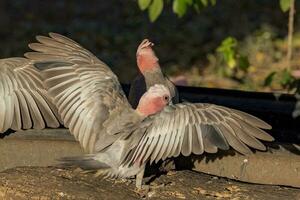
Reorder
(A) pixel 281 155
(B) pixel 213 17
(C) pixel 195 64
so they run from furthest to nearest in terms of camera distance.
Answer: (B) pixel 213 17
(C) pixel 195 64
(A) pixel 281 155

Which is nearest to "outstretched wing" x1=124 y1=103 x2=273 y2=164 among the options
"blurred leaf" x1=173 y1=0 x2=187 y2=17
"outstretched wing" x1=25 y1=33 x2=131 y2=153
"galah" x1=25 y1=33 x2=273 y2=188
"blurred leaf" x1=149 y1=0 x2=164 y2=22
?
"galah" x1=25 y1=33 x2=273 y2=188

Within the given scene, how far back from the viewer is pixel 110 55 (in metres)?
10.0

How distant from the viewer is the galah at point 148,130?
5004 mm

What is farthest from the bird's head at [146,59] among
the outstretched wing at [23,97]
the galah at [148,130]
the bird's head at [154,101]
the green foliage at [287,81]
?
the green foliage at [287,81]

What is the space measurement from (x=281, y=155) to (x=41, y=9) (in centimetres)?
674

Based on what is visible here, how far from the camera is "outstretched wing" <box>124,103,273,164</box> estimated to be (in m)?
5.00

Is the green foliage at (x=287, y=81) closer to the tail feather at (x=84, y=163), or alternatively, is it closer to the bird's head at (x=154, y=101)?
the bird's head at (x=154, y=101)

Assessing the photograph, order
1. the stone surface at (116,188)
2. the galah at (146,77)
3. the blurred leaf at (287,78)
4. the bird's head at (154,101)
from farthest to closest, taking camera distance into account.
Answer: the blurred leaf at (287,78), the galah at (146,77), the bird's head at (154,101), the stone surface at (116,188)

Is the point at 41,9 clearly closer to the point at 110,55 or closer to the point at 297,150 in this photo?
the point at 110,55

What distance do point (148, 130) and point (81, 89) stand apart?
0.68 meters

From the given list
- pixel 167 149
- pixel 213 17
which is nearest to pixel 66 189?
pixel 167 149

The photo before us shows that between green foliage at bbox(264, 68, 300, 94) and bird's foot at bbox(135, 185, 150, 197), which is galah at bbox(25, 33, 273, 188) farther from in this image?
green foliage at bbox(264, 68, 300, 94)

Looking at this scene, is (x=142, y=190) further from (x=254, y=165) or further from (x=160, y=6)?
(x=160, y=6)

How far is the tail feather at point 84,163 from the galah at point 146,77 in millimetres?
762
